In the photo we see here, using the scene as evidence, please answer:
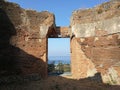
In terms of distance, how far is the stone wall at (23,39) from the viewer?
1154cm

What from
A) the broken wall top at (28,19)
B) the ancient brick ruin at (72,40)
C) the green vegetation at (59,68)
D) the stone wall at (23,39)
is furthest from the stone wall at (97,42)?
the green vegetation at (59,68)

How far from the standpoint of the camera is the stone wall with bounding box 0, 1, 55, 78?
1154cm

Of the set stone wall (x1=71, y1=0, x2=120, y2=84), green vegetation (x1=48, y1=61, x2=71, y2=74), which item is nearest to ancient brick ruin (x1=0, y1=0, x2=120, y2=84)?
stone wall (x1=71, y1=0, x2=120, y2=84)

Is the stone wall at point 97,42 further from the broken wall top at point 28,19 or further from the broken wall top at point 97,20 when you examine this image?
the broken wall top at point 28,19

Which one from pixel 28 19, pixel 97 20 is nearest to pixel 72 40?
pixel 97 20

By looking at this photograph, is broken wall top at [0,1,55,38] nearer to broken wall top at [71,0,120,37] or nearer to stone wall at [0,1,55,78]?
stone wall at [0,1,55,78]

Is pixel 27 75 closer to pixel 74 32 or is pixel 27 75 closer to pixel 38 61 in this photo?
pixel 38 61

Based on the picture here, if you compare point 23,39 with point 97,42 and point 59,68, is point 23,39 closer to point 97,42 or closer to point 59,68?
point 97,42

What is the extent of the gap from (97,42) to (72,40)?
190 cm

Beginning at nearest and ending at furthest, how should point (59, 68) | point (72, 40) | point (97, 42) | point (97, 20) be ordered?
point (97, 42) → point (97, 20) → point (72, 40) → point (59, 68)

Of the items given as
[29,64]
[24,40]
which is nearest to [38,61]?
[29,64]

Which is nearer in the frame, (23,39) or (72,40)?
(23,39)

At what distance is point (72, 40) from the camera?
12.7 metres

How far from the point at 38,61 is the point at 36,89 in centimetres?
286
